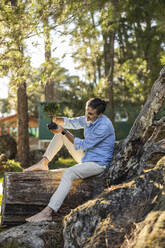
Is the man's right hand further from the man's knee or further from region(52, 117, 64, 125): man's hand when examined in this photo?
the man's knee

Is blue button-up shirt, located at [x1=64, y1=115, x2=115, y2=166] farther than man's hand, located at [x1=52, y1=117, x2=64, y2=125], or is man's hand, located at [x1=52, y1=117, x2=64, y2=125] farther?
man's hand, located at [x1=52, y1=117, x2=64, y2=125]

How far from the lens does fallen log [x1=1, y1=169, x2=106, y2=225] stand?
5094mm

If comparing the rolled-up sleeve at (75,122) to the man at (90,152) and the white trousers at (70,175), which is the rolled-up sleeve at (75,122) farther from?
the white trousers at (70,175)

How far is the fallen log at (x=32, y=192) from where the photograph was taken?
5094mm

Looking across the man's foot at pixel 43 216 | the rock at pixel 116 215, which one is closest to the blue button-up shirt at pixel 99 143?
the man's foot at pixel 43 216

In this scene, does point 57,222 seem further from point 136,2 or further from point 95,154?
point 136,2

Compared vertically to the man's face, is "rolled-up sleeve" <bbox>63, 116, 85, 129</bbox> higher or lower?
lower

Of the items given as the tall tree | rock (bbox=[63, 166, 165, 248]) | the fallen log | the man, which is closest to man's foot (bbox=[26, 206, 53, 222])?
the man

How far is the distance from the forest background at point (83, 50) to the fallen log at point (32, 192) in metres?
2.16

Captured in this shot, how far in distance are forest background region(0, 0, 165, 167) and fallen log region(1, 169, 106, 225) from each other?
2160mm

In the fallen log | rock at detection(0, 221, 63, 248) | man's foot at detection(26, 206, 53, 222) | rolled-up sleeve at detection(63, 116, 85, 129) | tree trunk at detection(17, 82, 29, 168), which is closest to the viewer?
rock at detection(0, 221, 63, 248)

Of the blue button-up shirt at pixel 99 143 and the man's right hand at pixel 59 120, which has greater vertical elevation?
the man's right hand at pixel 59 120

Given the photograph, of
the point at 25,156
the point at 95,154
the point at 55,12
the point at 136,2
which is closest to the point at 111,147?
the point at 95,154

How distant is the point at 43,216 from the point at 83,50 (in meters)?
8.53
